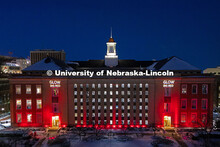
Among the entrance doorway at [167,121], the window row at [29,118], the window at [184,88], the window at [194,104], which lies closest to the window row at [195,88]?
the window at [184,88]

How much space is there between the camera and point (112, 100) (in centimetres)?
5647

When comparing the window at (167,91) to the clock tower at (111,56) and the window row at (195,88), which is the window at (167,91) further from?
the clock tower at (111,56)

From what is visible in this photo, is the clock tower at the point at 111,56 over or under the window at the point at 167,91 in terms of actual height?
over

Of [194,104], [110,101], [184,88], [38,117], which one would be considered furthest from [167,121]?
[38,117]

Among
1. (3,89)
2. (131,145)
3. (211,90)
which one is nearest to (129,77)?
(131,145)

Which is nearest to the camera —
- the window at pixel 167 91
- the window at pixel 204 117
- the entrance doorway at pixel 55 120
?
the window at pixel 204 117

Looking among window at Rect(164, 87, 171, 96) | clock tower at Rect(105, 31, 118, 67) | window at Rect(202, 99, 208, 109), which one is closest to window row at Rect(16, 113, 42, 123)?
clock tower at Rect(105, 31, 118, 67)

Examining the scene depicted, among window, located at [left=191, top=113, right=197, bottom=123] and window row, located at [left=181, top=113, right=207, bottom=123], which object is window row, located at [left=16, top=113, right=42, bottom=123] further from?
window, located at [left=191, top=113, right=197, bottom=123]

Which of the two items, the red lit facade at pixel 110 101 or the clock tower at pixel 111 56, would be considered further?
the clock tower at pixel 111 56

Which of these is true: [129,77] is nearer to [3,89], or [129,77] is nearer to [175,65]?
[175,65]

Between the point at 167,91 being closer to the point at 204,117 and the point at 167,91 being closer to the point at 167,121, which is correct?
the point at 167,121

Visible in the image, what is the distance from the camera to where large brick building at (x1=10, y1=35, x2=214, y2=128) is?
55.0 m

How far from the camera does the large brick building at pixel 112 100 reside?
181 feet

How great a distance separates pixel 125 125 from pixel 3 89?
66339mm
